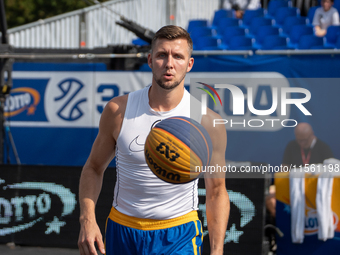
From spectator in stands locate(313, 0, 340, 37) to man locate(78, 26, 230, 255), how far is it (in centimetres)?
911

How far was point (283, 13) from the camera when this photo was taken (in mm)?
12586

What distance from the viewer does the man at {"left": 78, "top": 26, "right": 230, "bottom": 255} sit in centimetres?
252

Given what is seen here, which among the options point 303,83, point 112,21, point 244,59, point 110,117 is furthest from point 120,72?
point 112,21

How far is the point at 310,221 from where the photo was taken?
515 cm

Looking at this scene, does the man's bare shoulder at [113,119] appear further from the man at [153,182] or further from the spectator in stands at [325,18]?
the spectator in stands at [325,18]

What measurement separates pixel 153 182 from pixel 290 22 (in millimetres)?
10412

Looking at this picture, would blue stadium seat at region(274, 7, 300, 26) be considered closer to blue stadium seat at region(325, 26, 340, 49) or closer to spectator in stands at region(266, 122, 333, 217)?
blue stadium seat at region(325, 26, 340, 49)

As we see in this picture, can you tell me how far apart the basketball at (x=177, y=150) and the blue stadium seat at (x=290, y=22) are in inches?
395

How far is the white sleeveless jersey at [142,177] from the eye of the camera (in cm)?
257

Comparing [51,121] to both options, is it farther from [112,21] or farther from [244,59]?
[112,21]

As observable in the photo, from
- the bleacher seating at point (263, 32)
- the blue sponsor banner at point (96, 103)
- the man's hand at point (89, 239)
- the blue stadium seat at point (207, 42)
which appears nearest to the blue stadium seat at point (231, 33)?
the bleacher seating at point (263, 32)

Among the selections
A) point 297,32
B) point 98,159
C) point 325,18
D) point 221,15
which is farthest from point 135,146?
point 221,15

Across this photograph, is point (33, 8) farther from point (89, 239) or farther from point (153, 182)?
point (89, 239)

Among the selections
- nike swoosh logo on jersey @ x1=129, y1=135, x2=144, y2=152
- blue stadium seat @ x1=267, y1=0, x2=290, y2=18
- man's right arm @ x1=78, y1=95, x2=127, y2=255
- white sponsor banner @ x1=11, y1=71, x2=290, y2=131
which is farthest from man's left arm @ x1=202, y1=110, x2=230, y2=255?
blue stadium seat @ x1=267, y1=0, x2=290, y2=18
